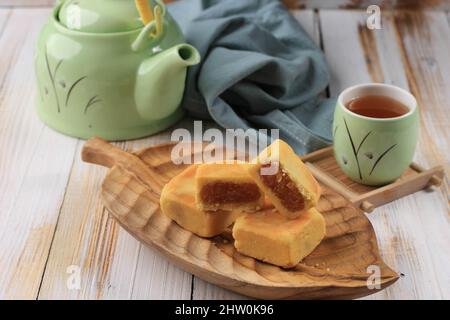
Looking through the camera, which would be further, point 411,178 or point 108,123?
point 108,123

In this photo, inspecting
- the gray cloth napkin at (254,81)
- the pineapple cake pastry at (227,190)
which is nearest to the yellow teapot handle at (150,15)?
the gray cloth napkin at (254,81)

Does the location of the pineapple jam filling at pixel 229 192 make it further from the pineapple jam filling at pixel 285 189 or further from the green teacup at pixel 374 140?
the green teacup at pixel 374 140

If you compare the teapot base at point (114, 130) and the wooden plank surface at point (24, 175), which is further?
the teapot base at point (114, 130)

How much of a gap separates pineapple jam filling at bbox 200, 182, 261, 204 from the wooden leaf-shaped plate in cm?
6

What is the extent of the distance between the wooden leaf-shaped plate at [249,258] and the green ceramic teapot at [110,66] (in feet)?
0.49

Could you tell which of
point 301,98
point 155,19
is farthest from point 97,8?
point 301,98

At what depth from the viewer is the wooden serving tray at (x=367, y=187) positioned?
1067mm

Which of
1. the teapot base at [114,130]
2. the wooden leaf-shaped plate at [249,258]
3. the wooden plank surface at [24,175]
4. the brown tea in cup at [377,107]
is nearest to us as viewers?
the wooden leaf-shaped plate at [249,258]

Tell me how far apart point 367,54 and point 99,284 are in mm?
806

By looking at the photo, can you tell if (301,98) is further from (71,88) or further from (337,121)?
(71,88)

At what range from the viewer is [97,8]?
1178 millimetres

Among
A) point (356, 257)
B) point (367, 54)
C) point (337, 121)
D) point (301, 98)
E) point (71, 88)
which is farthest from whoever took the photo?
point (367, 54)

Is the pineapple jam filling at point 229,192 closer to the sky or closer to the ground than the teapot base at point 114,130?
closer to the sky

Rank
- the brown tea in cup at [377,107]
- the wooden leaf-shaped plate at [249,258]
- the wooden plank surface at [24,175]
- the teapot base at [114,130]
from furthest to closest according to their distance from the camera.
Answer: the teapot base at [114,130] → the brown tea in cup at [377,107] → the wooden plank surface at [24,175] → the wooden leaf-shaped plate at [249,258]
